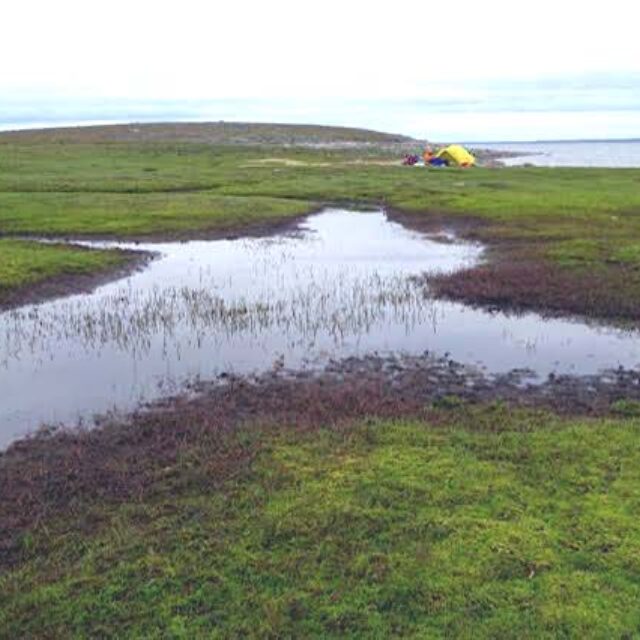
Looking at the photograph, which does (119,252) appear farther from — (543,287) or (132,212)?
(543,287)

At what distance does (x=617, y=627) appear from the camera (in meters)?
9.99

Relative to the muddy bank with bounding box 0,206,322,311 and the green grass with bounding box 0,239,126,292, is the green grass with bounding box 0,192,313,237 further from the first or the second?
the green grass with bounding box 0,239,126,292

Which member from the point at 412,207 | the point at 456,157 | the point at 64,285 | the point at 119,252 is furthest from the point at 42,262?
the point at 456,157

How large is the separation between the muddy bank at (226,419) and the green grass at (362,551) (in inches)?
17.5

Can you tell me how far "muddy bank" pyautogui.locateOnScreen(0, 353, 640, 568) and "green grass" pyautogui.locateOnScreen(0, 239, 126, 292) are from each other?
1380 centimetres

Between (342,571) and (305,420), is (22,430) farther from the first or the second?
(342,571)

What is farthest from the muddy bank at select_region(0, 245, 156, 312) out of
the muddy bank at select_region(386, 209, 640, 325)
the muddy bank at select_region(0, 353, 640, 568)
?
the muddy bank at select_region(386, 209, 640, 325)

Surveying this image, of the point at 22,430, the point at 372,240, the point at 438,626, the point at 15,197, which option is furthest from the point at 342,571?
the point at 15,197

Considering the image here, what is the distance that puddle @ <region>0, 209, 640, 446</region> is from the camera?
815 inches

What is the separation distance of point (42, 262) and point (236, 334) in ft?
40.8

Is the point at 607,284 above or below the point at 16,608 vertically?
above

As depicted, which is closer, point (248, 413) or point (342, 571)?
point (342, 571)

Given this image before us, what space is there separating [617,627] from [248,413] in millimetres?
9767

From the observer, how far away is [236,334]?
2517 centimetres
